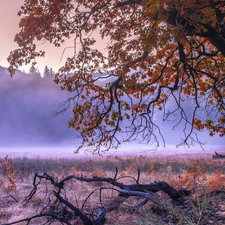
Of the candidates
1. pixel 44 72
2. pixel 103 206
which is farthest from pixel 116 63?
pixel 44 72

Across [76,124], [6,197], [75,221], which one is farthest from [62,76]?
[75,221]

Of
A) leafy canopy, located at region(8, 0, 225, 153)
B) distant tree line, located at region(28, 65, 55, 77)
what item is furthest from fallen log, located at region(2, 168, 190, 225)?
distant tree line, located at region(28, 65, 55, 77)

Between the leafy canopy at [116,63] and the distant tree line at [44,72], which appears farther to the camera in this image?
the distant tree line at [44,72]

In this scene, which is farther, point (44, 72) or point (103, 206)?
point (44, 72)

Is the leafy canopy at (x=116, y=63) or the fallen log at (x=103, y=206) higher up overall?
the leafy canopy at (x=116, y=63)

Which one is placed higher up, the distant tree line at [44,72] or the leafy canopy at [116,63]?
the distant tree line at [44,72]

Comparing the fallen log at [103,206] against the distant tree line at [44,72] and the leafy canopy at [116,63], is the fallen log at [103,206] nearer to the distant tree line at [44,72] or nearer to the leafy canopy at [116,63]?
the leafy canopy at [116,63]

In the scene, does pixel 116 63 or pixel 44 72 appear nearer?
pixel 116 63

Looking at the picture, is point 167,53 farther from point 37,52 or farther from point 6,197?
point 6,197

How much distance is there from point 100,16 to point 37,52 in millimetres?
2985

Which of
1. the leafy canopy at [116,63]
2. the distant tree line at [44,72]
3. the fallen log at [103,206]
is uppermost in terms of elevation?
the distant tree line at [44,72]

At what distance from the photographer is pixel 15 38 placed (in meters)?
7.11

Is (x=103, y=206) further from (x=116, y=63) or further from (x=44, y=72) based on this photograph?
(x=44, y=72)

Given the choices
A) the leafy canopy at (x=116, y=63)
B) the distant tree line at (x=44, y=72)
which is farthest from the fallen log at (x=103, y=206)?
the distant tree line at (x=44, y=72)
